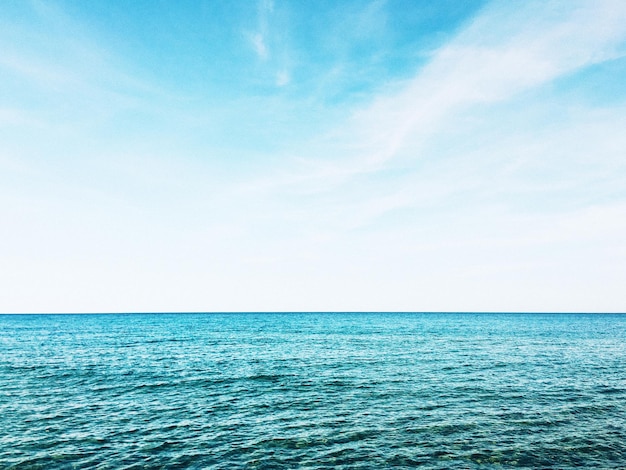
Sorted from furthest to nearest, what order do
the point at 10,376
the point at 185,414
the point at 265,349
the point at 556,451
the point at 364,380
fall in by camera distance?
1. the point at 265,349
2. the point at 10,376
3. the point at 364,380
4. the point at 185,414
5. the point at 556,451

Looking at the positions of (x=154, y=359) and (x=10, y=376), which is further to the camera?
(x=154, y=359)

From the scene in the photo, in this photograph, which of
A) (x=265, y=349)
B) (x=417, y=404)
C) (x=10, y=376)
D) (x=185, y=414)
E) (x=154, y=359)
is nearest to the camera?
(x=185, y=414)

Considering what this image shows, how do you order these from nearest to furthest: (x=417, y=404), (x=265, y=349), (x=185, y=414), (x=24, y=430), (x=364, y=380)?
(x=24, y=430)
(x=185, y=414)
(x=417, y=404)
(x=364, y=380)
(x=265, y=349)

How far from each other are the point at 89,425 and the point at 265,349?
41.5m

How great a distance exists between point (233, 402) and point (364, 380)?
13648 millimetres

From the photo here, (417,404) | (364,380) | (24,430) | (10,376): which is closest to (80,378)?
(10,376)

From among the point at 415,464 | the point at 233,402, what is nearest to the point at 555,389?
the point at 415,464

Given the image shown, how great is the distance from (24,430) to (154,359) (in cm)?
2999

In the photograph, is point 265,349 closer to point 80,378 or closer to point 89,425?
point 80,378

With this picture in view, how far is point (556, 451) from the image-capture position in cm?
2000

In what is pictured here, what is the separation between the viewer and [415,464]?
18.4m

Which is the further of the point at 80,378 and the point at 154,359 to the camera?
the point at 154,359

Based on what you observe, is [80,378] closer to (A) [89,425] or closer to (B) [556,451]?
(A) [89,425]

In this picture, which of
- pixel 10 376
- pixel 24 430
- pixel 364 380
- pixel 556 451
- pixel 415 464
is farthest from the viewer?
pixel 10 376
